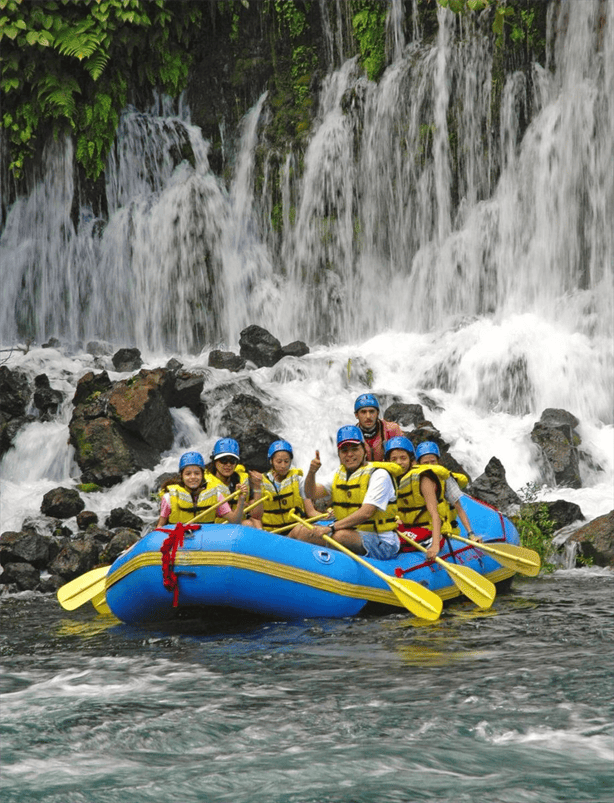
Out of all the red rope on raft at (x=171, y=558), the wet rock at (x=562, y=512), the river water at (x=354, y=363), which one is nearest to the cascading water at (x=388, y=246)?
the river water at (x=354, y=363)

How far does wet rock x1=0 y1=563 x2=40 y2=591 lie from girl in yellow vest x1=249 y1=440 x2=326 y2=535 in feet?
9.90

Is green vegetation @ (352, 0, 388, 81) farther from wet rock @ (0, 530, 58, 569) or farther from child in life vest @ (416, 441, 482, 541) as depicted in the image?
child in life vest @ (416, 441, 482, 541)

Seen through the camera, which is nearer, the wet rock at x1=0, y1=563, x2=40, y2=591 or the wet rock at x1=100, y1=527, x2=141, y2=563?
the wet rock at x1=0, y1=563, x2=40, y2=591

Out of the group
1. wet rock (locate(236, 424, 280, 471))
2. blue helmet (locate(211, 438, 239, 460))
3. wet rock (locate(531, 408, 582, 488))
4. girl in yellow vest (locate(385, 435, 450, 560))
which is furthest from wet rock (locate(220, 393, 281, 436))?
girl in yellow vest (locate(385, 435, 450, 560))

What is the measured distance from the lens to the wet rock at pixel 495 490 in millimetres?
11898

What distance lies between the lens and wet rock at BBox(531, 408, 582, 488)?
44.7ft

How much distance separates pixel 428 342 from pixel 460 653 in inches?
489

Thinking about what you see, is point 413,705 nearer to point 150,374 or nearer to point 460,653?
point 460,653

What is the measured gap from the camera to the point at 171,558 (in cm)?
705

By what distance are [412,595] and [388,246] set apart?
1385 cm

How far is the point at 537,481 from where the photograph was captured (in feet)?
Result: 44.7

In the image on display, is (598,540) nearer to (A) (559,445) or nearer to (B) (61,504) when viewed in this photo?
(A) (559,445)

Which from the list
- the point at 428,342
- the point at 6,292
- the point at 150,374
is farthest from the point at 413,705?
the point at 6,292

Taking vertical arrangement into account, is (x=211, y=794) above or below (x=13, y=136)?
below
